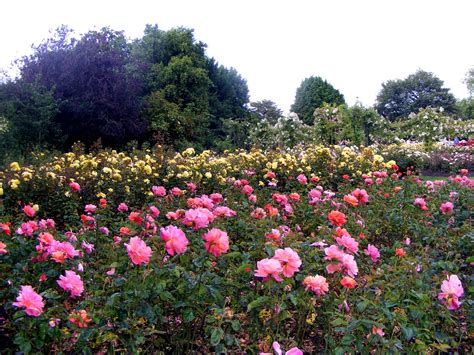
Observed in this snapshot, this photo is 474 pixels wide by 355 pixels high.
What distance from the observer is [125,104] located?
15.7 metres

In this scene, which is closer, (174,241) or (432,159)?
(174,241)

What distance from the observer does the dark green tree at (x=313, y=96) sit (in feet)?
114

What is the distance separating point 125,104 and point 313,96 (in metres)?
22.2

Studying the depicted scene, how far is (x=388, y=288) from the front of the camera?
176 cm

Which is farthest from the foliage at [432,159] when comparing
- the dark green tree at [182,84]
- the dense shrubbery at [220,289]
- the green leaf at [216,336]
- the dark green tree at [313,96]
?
the dark green tree at [313,96]

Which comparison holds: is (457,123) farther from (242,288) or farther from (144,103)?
(242,288)

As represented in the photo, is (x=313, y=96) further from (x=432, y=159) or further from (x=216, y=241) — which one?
(x=216, y=241)

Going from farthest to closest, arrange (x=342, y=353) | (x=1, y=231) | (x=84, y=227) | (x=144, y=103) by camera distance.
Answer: (x=144, y=103) < (x=84, y=227) < (x=1, y=231) < (x=342, y=353)

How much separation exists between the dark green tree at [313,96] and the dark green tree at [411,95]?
344 inches

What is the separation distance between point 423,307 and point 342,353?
1.39 ft

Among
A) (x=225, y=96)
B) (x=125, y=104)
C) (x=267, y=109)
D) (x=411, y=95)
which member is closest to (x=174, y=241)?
(x=125, y=104)

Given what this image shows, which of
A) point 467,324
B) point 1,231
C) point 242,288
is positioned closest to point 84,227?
point 1,231

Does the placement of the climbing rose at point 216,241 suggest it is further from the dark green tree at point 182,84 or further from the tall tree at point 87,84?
the dark green tree at point 182,84

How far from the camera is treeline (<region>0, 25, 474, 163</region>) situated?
42.8 feet
